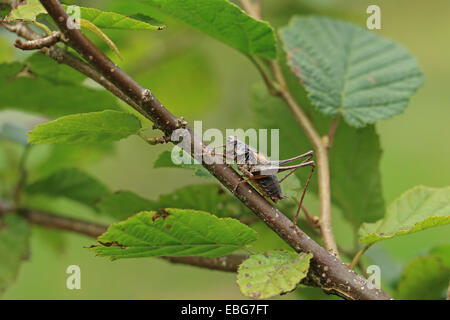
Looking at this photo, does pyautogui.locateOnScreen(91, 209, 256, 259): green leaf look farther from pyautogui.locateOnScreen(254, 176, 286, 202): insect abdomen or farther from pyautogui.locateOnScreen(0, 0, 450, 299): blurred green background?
pyautogui.locateOnScreen(0, 0, 450, 299): blurred green background

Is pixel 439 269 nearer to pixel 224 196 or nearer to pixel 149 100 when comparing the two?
pixel 224 196

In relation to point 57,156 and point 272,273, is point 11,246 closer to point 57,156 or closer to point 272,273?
point 57,156

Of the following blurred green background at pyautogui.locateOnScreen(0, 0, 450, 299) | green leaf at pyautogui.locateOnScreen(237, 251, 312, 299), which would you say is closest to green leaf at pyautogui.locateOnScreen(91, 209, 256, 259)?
green leaf at pyautogui.locateOnScreen(237, 251, 312, 299)

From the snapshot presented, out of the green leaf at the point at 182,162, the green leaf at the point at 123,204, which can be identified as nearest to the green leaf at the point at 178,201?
the green leaf at the point at 123,204

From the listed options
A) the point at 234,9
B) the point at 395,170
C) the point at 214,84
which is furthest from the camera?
the point at 395,170

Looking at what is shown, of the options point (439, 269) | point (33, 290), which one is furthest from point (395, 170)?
point (33, 290)

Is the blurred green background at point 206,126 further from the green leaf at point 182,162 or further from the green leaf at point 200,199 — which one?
the green leaf at point 182,162
